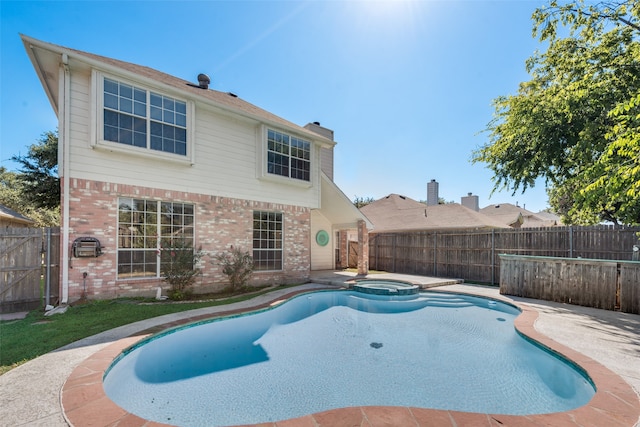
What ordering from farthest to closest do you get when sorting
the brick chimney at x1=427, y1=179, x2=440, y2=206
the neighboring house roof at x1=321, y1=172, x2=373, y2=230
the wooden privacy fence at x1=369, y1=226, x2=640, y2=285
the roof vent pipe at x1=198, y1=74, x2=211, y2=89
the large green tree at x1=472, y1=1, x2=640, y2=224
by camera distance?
1. the brick chimney at x1=427, y1=179, x2=440, y2=206
2. the neighboring house roof at x1=321, y1=172, x2=373, y2=230
3. the roof vent pipe at x1=198, y1=74, x2=211, y2=89
4. the wooden privacy fence at x1=369, y1=226, x2=640, y2=285
5. the large green tree at x1=472, y1=1, x2=640, y2=224

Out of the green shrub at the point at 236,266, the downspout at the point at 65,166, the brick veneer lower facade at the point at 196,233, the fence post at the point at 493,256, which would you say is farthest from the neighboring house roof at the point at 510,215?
the downspout at the point at 65,166

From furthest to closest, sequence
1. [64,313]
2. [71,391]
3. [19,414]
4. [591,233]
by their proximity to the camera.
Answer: [591,233] < [64,313] < [71,391] < [19,414]

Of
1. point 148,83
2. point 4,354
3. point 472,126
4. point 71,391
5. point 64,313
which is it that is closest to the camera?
point 71,391

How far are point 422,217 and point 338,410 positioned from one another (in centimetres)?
1714

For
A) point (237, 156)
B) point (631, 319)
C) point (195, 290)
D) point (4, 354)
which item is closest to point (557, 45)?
point (631, 319)

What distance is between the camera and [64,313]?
21.7 ft

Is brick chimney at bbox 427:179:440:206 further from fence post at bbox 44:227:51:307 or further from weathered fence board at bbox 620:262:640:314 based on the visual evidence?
fence post at bbox 44:227:51:307

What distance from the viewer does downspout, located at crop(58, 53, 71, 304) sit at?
728 centimetres

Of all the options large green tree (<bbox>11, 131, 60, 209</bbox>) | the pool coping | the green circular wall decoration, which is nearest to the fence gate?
the green circular wall decoration

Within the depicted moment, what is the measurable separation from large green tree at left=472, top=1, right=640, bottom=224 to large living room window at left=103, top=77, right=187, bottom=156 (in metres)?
11.6

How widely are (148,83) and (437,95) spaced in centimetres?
1207

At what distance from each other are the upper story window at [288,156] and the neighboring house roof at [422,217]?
744 centimetres

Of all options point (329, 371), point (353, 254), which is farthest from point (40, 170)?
point (329, 371)

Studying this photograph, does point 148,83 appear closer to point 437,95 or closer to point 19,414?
point 19,414
